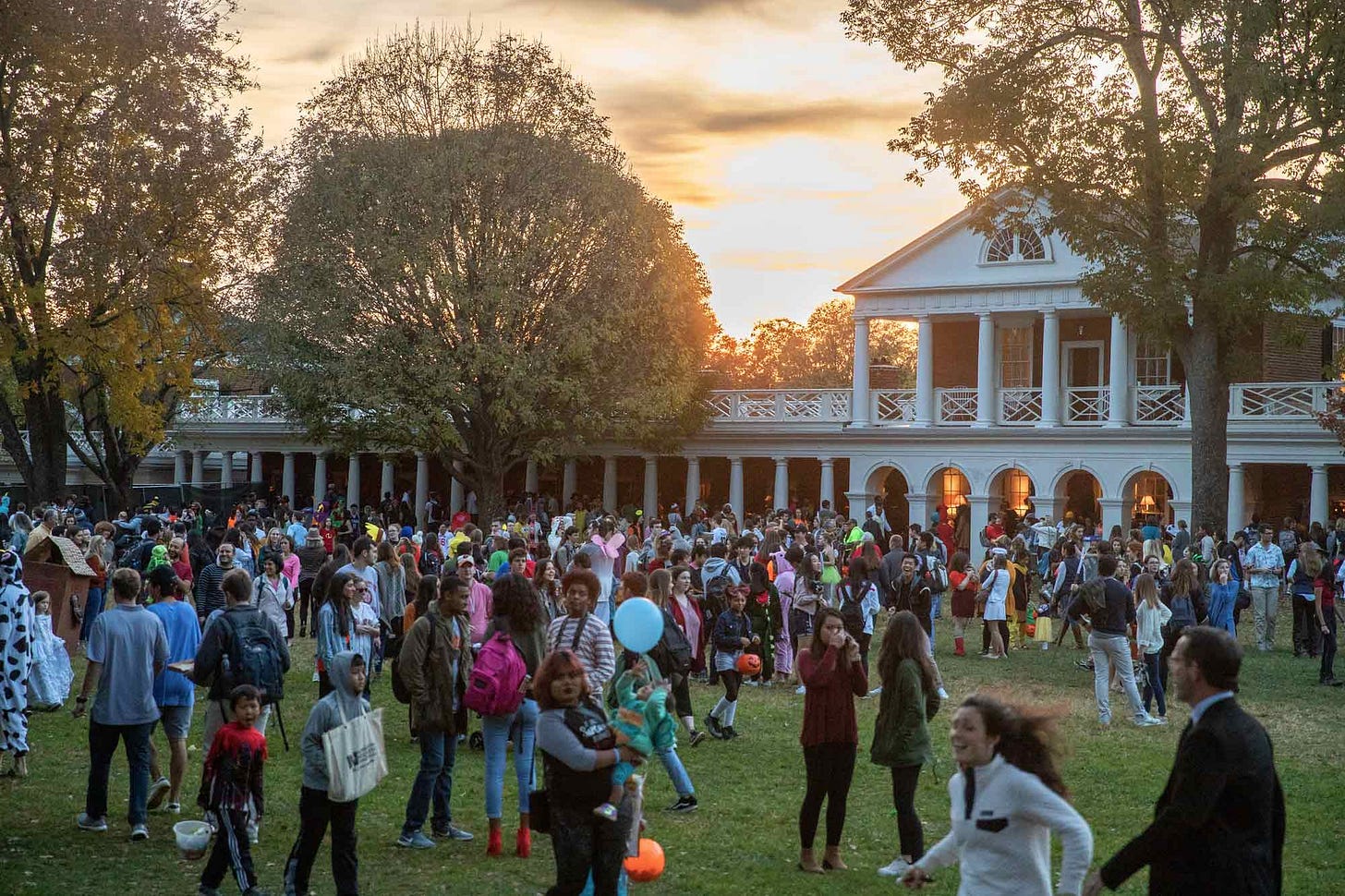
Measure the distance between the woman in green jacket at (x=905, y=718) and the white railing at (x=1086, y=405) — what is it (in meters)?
29.7

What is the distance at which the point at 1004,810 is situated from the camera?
5285 millimetres

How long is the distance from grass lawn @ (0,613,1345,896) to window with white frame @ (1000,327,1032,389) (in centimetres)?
2452

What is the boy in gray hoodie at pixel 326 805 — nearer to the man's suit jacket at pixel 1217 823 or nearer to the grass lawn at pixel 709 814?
the grass lawn at pixel 709 814

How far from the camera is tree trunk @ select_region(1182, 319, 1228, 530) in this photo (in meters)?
26.3

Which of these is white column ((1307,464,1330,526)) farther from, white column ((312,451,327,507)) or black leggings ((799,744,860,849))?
white column ((312,451,327,507))

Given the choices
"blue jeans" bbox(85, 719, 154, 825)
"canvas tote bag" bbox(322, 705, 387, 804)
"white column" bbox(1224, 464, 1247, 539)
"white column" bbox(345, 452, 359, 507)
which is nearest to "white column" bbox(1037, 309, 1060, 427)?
"white column" bbox(1224, 464, 1247, 539)

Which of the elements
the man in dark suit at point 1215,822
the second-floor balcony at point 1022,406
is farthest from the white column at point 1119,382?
the man in dark suit at point 1215,822

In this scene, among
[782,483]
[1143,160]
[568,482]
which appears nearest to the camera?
[1143,160]

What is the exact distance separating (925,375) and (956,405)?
1.19 meters

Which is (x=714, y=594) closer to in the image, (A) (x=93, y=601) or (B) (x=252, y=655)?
(A) (x=93, y=601)

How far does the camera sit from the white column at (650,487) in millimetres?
43812

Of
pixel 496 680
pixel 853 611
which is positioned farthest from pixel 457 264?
pixel 496 680

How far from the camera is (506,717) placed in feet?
28.7

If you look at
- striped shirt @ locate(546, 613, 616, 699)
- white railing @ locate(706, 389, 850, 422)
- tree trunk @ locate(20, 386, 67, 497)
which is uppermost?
white railing @ locate(706, 389, 850, 422)
